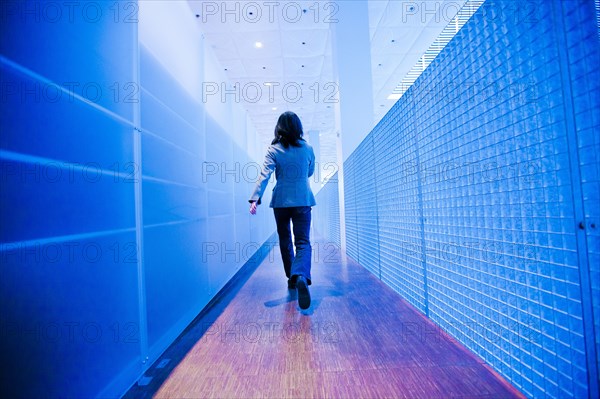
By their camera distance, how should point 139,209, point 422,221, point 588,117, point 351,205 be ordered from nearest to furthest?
point 588,117, point 139,209, point 422,221, point 351,205

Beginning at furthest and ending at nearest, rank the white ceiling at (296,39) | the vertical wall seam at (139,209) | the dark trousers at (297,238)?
the white ceiling at (296,39) < the dark trousers at (297,238) < the vertical wall seam at (139,209)

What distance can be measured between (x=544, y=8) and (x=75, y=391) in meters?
1.75

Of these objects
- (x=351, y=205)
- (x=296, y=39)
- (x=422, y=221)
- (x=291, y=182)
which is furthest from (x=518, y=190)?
(x=296, y=39)

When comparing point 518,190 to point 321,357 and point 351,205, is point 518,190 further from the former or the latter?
point 351,205

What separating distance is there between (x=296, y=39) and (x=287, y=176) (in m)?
4.03

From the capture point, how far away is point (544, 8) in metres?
0.77

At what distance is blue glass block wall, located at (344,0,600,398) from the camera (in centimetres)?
71

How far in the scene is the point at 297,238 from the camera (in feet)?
6.88

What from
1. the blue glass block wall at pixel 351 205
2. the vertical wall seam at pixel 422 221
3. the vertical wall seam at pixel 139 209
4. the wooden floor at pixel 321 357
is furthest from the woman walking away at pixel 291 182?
the blue glass block wall at pixel 351 205

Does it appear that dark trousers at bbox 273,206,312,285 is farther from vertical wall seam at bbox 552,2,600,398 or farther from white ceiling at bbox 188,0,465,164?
white ceiling at bbox 188,0,465,164

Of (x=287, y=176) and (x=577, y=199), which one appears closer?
(x=577, y=199)

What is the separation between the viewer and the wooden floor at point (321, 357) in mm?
984

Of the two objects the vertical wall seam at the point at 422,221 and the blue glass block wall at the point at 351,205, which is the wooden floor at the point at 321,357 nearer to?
the vertical wall seam at the point at 422,221

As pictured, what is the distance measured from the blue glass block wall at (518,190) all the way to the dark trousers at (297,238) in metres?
0.83
